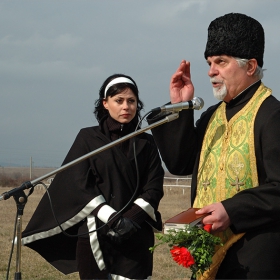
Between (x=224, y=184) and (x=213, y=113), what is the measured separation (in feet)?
1.71

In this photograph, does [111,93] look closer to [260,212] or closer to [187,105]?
[187,105]

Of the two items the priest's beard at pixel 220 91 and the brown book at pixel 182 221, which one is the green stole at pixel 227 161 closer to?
the priest's beard at pixel 220 91

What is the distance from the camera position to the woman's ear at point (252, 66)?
11.0ft

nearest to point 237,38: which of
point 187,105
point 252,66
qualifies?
point 252,66

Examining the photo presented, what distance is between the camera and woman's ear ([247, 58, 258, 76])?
11.0ft

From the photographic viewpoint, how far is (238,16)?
136 inches

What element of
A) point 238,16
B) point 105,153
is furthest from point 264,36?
point 105,153

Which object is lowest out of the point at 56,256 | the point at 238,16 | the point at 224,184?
the point at 56,256

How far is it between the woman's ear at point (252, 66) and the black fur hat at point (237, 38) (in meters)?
0.02

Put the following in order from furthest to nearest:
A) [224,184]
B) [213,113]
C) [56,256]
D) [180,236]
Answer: [56,256] → [213,113] → [224,184] → [180,236]

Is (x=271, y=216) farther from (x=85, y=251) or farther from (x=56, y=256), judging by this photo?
(x=56, y=256)

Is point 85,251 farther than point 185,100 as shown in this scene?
Yes

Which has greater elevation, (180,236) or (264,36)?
(264,36)

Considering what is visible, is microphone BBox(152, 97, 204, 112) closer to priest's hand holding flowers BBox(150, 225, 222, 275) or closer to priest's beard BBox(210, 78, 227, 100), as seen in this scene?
priest's beard BBox(210, 78, 227, 100)
